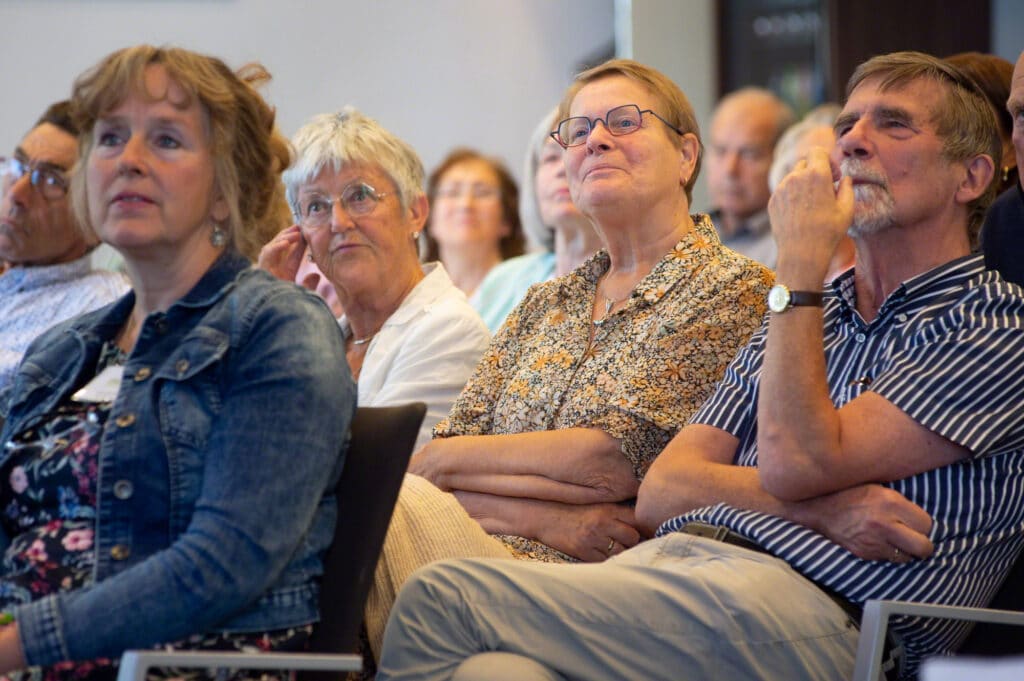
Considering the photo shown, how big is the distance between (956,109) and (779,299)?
0.49 metres

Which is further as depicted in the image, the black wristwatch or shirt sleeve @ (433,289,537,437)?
shirt sleeve @ (433,289,537,437)

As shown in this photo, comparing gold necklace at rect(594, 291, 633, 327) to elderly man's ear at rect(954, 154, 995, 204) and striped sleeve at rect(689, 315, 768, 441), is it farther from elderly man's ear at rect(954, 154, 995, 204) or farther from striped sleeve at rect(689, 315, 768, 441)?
elderly man's ear at rect(954, 154, 995, 204)

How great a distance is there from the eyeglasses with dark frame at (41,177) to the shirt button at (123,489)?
1.98m

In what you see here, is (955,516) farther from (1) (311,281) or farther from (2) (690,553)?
(1) (311,281)

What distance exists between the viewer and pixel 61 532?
171 cm

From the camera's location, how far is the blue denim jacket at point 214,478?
1.57m

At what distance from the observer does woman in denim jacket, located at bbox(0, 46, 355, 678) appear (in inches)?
62.1

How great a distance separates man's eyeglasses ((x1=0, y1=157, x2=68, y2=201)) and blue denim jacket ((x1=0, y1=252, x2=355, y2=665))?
182 centimetres

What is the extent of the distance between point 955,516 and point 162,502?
1.12 m

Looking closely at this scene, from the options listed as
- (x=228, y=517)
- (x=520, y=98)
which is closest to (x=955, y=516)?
(x=228, y=517)

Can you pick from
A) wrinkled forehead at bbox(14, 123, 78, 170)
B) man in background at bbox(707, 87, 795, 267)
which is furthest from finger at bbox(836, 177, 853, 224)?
man in background at bbox(707, 87, 795, 267)

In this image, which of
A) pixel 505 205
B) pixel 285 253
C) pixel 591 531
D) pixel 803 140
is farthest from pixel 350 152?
pixel 505 205

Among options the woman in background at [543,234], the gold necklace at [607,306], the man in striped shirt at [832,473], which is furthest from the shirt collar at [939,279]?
the woman in background at [543,234]

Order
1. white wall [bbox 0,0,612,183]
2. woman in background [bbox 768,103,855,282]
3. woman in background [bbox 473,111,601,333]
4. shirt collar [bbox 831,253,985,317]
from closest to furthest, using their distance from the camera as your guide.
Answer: shirt collar [bbox 831,253,985,317], woman in background [bbox 473,111,601,333], woman in background [bbox 768,103,855,282], white wall [bbox 0,0,612,183]
